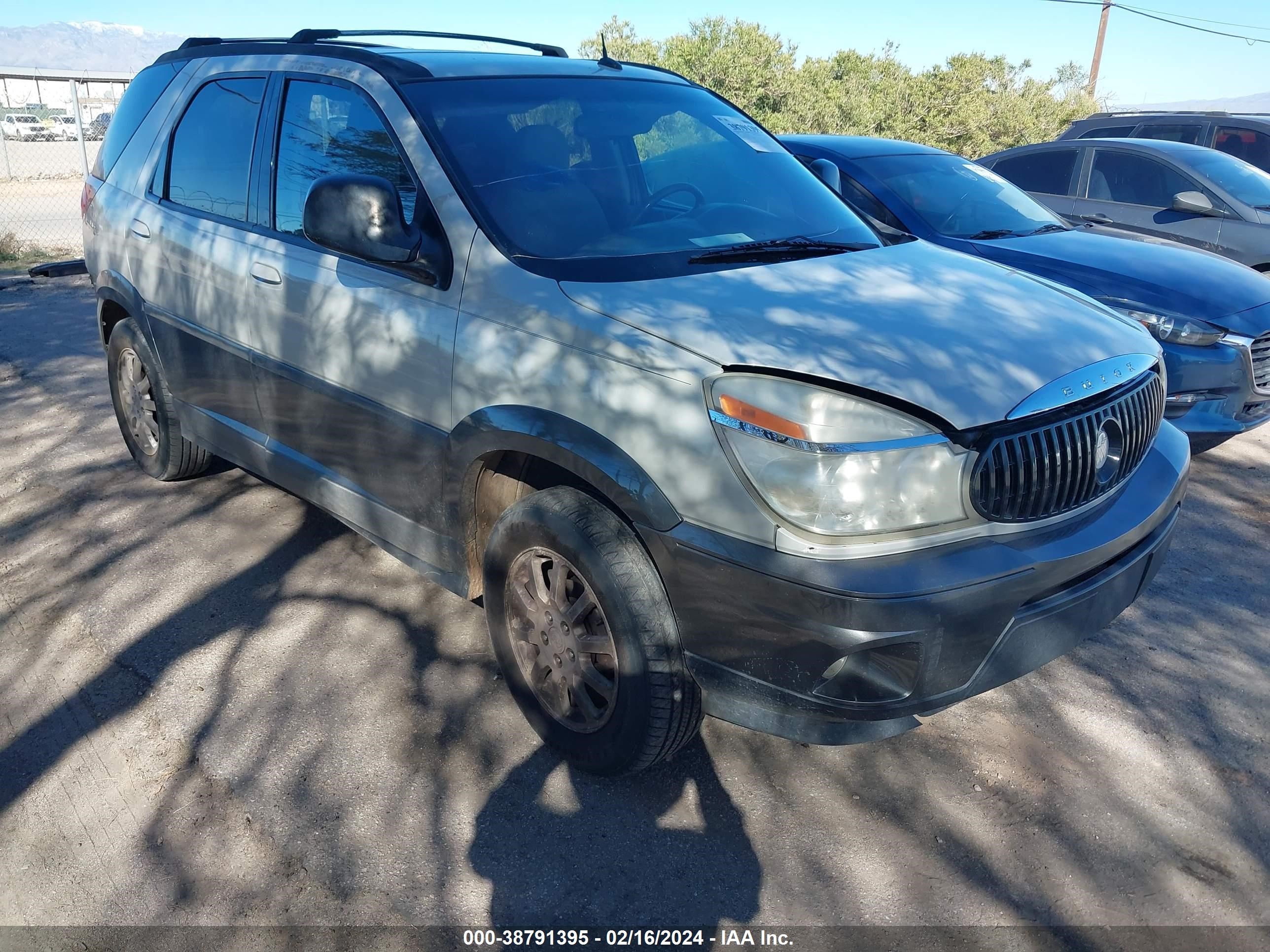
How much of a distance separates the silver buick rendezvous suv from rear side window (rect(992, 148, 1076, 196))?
5.20 m

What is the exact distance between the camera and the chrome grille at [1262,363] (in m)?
5.18

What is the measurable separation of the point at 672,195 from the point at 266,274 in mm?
1524

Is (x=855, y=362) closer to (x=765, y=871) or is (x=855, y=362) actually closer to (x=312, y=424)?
(x=765, y=871)

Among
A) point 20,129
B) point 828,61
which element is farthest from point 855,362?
point 20,129

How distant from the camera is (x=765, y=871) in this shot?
2717 mm

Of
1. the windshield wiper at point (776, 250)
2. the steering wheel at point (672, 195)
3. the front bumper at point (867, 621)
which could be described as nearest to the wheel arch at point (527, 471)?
the front bumper at point (867, 621)

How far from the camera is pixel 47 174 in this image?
25469 mm

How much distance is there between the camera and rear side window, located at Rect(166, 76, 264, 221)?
13.0 feet

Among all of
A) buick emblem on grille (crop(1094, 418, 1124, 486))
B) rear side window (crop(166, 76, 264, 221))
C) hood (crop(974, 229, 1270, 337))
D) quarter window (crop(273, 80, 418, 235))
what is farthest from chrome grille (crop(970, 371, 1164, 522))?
rear side window (crop(166, 76, 264, 221))

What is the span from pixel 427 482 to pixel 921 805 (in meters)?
1.82

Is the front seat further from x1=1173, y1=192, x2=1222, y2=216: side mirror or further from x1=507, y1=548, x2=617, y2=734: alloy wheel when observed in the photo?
x1=1173, y1=192, x2=1222, y2=216: side mirror

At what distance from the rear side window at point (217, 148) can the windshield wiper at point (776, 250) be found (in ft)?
6.34

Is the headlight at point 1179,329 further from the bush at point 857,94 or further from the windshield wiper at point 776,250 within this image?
the bush at point 857,94

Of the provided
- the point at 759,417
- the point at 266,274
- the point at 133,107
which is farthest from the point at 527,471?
the point at 133,107
